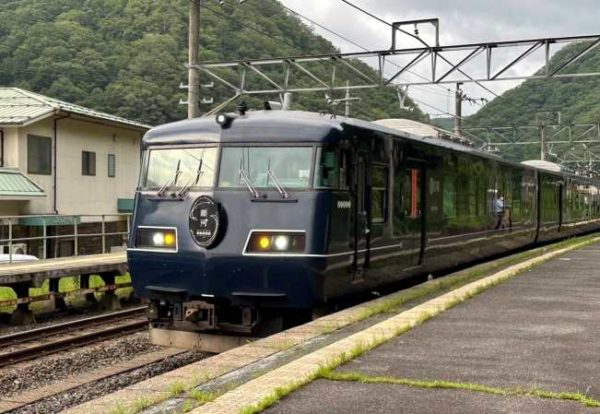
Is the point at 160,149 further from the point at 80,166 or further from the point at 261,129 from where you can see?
the point at 80,166

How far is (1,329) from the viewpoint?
12828 mm

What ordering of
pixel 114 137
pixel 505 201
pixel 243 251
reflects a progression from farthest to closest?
pixel 114 137
pixel 505 201
pixel 243 251

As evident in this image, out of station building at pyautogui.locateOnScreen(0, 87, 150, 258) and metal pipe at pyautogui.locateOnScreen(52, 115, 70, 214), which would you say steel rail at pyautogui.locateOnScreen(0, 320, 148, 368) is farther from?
metal pipe at pyautogui.locateOnScreen(52, 115, 70, 214)

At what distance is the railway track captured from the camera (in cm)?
1001

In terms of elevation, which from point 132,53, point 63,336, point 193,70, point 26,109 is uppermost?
point 132,53

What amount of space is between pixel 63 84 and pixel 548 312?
37.3m

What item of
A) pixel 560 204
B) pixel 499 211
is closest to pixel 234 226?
pixel 499 211

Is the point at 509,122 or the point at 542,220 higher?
the point at 509,122

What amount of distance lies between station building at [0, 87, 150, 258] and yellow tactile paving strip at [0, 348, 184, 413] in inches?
554

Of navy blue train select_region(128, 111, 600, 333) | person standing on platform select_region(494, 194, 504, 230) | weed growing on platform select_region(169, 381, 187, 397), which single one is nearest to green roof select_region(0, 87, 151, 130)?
person standing on platform select_region(494, 194, 504, 230)

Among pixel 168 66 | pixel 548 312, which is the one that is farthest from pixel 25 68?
pixel 548 312

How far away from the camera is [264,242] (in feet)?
27.4

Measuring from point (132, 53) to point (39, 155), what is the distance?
737 inches

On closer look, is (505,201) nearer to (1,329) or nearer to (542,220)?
(542,220)
